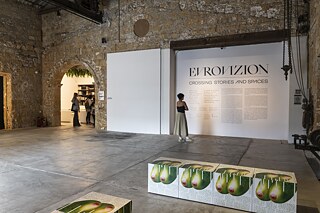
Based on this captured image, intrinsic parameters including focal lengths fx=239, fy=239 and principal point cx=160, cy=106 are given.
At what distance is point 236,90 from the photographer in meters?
7.52

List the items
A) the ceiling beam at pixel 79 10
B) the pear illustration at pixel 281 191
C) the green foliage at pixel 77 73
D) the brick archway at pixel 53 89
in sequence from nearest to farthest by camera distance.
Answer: the pear illustration at pixel 281 191
the ceiling beam at pixel 79 10
the brick archway at pixel 53 89
the green foliage at pixel 77 73

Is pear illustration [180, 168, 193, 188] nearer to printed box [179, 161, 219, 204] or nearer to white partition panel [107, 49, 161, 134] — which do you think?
printed box [179, 161, 219, 204]

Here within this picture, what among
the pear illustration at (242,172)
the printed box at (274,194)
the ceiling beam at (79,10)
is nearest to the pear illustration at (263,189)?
the printed box at (274,194)

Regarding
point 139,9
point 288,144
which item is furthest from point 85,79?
point 288,144

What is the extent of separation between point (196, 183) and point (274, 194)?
82 cm

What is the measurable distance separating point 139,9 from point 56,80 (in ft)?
16.1

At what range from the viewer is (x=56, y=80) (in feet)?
34.5

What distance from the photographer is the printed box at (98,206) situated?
167 cm

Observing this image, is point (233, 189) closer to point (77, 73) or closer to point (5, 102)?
point (5, 102)

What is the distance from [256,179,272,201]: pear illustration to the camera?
8.20 ft

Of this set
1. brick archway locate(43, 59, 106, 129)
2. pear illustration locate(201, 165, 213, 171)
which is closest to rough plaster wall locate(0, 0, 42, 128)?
brick archway locate(43, 59, 106, 129)

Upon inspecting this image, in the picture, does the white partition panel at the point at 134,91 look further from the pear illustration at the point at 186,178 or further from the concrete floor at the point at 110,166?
the pear illustration at the point at 186,178

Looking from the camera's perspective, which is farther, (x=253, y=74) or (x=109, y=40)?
(x=109, y=40)

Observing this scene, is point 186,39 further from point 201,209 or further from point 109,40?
point 201,209
